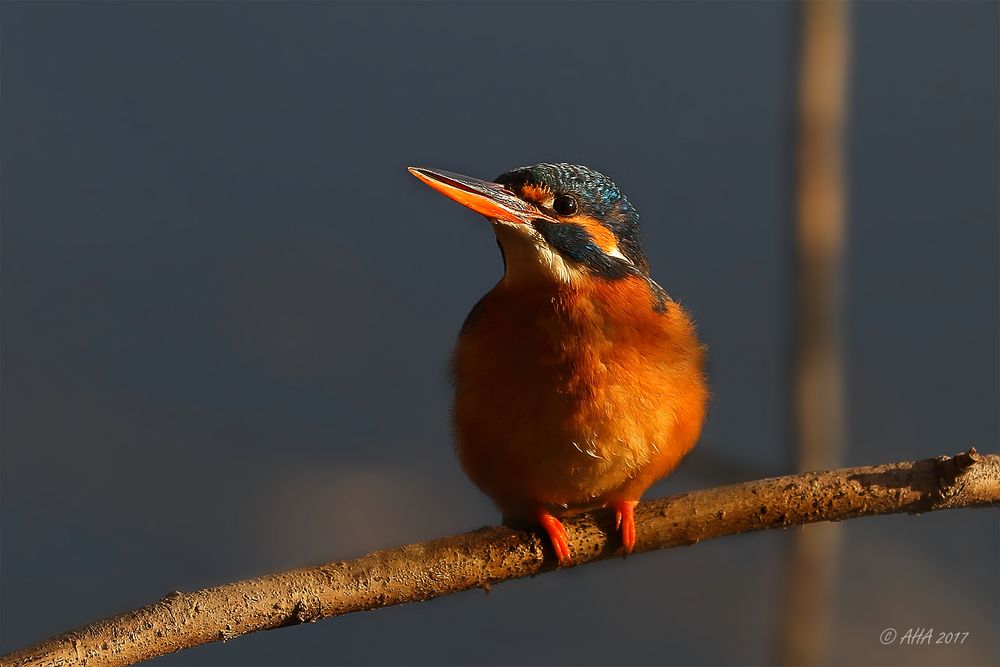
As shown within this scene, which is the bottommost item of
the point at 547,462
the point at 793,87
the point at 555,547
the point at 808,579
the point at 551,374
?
the point at 808,579

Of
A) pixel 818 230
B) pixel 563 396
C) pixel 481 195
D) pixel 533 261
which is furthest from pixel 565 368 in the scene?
pixel 818 230

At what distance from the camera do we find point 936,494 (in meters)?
1.74

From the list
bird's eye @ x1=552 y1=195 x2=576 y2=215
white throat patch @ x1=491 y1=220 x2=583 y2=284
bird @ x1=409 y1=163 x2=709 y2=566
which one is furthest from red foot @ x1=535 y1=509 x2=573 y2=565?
bird's eye @ x1=552 y1=195 x2=576 y2=215

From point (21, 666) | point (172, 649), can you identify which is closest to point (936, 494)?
point (172, 649)

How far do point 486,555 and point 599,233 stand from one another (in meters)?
0.56

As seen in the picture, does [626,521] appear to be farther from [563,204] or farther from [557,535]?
[563,204]

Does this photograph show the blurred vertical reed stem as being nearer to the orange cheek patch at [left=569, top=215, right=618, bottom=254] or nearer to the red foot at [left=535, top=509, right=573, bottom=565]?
the orange cheek patch at [left=569, top=215, right=618, bottom=254]

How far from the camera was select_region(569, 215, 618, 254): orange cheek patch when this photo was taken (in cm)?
190

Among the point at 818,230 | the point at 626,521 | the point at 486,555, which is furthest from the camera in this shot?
the point at 818,230

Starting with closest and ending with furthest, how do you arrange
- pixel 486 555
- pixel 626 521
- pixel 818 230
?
pixel 486 555 < pixel 626 521 < pixel 818 230

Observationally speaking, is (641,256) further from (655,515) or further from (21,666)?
(21,666)

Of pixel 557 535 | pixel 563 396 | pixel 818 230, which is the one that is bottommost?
pixel 557 535

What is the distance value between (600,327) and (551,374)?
0.37 feet

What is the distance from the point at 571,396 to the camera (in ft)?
5.98
